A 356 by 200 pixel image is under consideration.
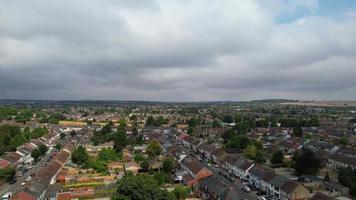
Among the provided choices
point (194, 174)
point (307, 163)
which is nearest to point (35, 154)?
point (194, 174)

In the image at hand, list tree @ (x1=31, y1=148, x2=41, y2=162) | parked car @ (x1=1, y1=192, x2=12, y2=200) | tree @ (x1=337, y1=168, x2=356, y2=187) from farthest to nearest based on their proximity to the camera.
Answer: tree @ (x1=31, y1=148, x2=41, y2=162)
tree @ (x1=337, y1=168, x2=356, y2=187)
parked car @ (x1=1, y1=192, x2=12, y2=200)

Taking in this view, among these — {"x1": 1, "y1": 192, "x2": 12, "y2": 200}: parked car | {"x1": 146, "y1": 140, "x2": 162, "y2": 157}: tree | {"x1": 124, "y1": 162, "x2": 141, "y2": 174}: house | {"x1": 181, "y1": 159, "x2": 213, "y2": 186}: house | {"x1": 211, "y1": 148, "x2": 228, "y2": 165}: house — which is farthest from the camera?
{"x1": 146, "y1": 140, "x2": 162, "y2": 157}: tree

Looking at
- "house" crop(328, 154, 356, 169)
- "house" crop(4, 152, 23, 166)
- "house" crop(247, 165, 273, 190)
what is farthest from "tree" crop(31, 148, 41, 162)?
"house" crop(328, 154, 356, 169)

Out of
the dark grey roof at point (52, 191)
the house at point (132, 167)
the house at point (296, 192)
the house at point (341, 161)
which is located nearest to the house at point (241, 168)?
the house at point (296, 192)

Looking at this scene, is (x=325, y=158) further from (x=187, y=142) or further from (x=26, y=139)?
(x=26, y=139)

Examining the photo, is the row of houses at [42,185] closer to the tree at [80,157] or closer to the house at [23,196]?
the house at [23,196]

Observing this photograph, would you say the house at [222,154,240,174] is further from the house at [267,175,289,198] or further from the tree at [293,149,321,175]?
the house at [267,175,289,198]

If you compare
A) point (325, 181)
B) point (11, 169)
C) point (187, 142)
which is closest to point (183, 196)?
point (325, 181)
